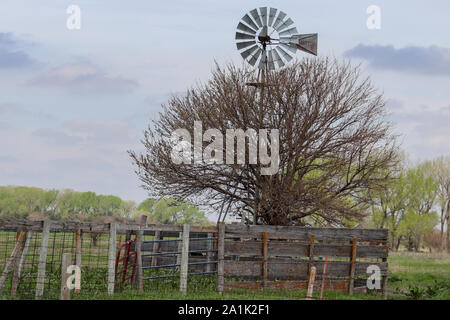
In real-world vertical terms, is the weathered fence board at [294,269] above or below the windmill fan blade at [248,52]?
below

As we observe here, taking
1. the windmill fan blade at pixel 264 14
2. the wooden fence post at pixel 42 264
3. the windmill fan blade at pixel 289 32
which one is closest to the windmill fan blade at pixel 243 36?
the windmill fan blade at pixel 264 14

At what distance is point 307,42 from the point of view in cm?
2478

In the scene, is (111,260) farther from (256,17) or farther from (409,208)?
(409,208)

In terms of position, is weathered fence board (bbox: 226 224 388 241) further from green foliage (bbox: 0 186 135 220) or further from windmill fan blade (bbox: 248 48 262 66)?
green foliage (bbox: 0 186 135 220)

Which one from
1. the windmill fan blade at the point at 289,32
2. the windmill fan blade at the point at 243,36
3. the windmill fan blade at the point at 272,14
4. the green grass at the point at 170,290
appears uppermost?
the windmill fan blade at the point at 272,14

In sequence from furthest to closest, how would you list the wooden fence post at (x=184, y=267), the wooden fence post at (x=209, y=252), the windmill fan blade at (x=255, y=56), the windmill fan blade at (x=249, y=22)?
the windmill fan blade at (x=249, y=22) < the windmill fan blade at (x=255, y=56) < the wooden fence post at (x=209, y=252) < the wooden fence post at (x=184, y=267)

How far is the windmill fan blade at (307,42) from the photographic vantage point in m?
24.7

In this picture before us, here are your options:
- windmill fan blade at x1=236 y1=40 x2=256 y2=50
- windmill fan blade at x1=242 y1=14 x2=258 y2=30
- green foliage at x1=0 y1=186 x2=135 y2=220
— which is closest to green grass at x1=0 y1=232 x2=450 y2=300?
windmill fan blade at x1=236 y1=40 x2=256 y2=50

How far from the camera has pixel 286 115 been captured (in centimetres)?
2209

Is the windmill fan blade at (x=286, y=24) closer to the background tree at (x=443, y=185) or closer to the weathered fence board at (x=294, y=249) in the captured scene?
the weathered fence board at (x=294, y=249)

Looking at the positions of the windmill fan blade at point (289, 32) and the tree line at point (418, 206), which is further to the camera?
the tree line at point (418, 206)

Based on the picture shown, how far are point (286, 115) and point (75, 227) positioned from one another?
1166 cm
